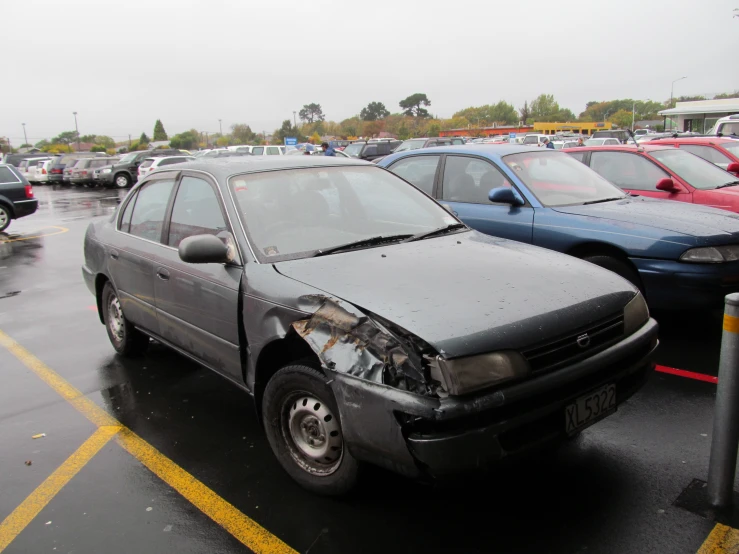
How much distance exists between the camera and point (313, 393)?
280cm

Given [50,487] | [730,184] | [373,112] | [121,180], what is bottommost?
[50,487]

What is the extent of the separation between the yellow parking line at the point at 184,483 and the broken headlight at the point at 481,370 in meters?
1.09

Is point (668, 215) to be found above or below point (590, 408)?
above

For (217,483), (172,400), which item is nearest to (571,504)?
(217,483)

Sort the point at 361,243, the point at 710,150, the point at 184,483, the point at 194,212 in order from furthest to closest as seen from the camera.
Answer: the point at 710,150 < the point at 194,212 < the point at 361,243 < the point at 184,483

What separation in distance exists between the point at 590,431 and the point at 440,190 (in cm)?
346

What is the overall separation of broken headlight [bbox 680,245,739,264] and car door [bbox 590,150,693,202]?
2.40 metres

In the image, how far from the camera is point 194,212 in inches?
155

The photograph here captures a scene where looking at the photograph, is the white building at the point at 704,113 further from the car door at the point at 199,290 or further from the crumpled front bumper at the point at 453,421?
the crumpled front bumper at the point at 453,421

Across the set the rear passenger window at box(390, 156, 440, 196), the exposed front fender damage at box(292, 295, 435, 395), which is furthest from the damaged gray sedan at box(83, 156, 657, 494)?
the rear passenger window at box(390, 156, 440, 196)

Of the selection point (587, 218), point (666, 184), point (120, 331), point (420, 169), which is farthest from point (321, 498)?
point (666, 184)

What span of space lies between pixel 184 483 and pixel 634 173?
653 cm

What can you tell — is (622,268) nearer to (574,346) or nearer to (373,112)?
(574,346)

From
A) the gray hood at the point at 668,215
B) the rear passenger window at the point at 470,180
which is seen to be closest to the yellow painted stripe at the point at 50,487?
the rear passenger window at the point at 470,180
